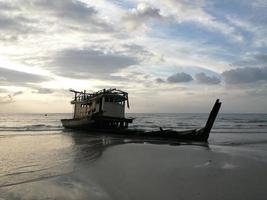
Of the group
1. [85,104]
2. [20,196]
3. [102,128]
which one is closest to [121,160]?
[20,196]

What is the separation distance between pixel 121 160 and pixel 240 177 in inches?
226

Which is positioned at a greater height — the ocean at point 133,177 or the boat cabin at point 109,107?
the boat cabin at point 109,107

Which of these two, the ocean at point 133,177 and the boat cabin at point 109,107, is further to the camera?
the boat cabin at point 109,107

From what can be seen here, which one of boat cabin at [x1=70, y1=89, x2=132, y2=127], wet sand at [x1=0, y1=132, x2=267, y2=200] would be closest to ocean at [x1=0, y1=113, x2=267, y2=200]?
wet sand at [x1=0, y1=132, x2=267, y2=200]

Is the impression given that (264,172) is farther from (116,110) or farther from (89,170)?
(116,110)

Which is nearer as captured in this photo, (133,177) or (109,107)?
(133,177)

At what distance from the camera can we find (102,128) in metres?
35.6

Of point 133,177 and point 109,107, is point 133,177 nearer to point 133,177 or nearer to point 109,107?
point 133,177

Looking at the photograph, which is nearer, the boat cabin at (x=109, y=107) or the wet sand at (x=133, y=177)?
the wet sand at (x=133, y=177)

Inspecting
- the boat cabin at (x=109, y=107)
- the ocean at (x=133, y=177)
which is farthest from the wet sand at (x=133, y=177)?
the boat cabin at (x=109, y=107)

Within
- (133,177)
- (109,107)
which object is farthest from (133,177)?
(109,107)

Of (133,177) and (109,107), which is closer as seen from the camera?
(133,177)

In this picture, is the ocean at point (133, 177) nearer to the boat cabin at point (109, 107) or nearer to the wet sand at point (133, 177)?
the wet sand at point (133, 177)

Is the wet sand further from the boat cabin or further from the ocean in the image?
the boat cabin
